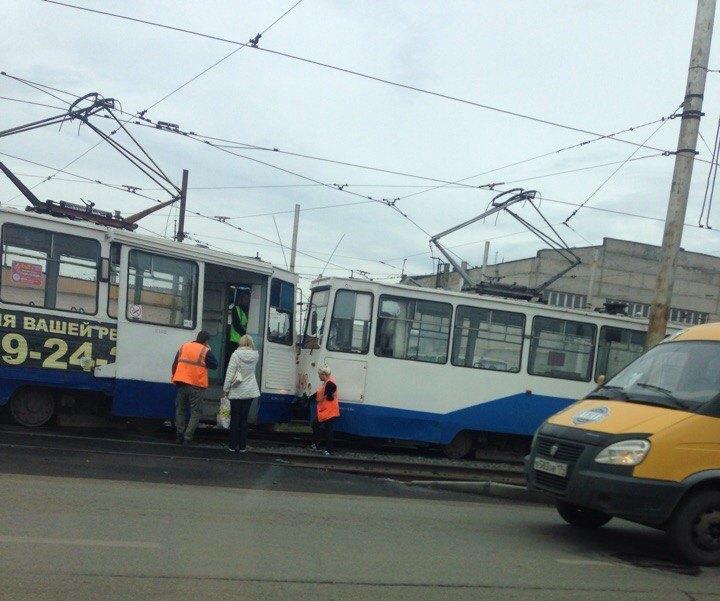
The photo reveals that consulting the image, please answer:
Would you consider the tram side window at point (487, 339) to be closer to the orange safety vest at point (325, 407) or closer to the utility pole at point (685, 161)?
the orange safety vest at point (325, 407)

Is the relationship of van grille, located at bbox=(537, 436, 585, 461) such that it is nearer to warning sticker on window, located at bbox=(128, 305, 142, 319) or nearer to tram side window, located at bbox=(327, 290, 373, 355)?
tram side window, located at bbox=(327, 290, 373, 355)

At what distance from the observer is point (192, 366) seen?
491 inches

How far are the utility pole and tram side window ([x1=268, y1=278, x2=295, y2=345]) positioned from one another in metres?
6.27

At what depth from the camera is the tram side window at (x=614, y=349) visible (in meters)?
15.7

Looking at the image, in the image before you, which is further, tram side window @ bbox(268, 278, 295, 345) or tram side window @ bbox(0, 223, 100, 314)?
tram side window @ bbox(268, 278, 295, 345)


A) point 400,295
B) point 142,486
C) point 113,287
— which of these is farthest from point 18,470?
point 400,295

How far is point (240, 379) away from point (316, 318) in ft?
8.75

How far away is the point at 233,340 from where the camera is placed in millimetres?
14578

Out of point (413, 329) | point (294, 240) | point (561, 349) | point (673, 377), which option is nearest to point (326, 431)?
point (413, 329)

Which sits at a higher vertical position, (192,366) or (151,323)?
(151,323)

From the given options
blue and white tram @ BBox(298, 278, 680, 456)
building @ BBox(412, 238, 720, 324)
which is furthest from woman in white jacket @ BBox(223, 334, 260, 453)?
building @ BBox(412, 238, 720, 324)

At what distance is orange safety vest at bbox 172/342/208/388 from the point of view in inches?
488

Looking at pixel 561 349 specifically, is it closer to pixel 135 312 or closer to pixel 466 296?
pixel 466 296

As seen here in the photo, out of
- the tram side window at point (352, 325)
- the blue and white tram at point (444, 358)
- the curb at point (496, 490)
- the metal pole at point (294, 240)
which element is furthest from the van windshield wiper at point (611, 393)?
the metal pole at point (294, 240)
